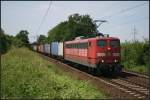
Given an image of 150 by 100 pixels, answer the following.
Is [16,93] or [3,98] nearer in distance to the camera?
[3,98]

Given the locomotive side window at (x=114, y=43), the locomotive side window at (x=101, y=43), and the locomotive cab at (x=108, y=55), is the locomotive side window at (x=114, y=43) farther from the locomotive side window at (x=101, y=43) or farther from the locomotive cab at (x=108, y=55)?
the locomotive side window at (x=101, y=43)

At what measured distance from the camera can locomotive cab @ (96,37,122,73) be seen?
2323cm

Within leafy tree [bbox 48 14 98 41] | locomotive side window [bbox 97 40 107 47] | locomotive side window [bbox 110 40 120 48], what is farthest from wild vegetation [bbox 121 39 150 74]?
leafy tree [bbox 48 14 98 41]

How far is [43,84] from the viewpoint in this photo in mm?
14250

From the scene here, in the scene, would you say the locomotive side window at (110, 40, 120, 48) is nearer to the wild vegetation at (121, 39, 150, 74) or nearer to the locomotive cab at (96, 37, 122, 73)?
the locomotive cab at (96, 37, 122, 73)

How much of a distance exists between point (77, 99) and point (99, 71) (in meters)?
12.4

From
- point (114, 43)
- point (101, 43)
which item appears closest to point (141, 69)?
point (114, 43)

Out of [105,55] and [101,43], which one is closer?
[105,55]

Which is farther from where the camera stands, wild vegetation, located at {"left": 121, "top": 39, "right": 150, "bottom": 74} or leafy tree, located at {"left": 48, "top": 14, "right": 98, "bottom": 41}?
leafy tree, located at {"left": 48, "top": 14, "right": 98, "bottom": 41}

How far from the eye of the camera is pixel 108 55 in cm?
2348

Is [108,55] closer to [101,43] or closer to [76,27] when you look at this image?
[101,43]

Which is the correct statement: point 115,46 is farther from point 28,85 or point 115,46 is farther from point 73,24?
point 73,24

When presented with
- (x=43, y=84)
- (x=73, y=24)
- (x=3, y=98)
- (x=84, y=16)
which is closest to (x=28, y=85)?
(x=43, y=84)

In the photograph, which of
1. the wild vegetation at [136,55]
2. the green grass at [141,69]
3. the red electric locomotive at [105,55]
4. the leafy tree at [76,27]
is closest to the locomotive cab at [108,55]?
the red electric locomotive at [105,55]
